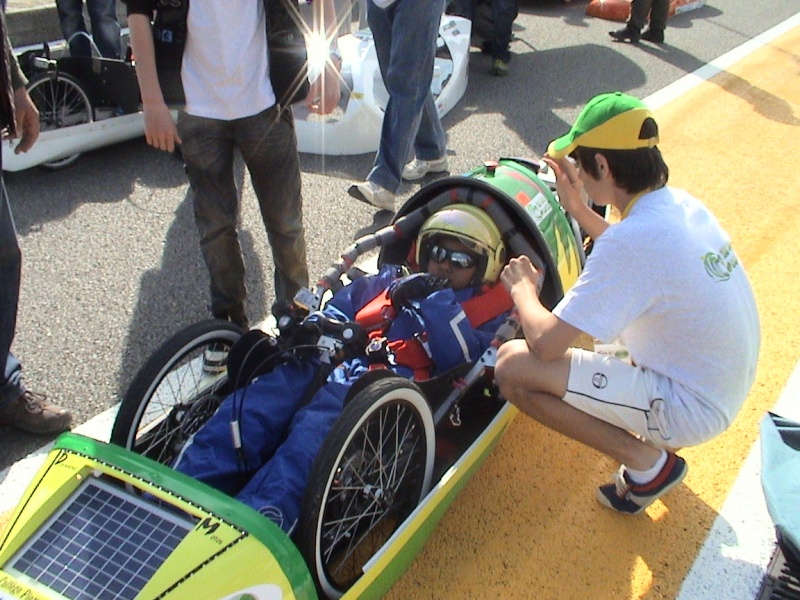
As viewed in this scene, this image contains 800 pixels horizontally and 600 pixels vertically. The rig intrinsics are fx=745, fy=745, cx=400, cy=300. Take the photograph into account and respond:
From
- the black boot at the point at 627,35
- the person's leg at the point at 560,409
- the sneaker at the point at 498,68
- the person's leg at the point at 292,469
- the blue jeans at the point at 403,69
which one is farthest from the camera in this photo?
the black boot at the point at 627,35

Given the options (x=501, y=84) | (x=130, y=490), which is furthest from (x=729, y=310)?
(x=501, y=84)

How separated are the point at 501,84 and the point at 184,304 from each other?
4791 millimetres

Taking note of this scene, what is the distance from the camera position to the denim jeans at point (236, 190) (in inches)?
125

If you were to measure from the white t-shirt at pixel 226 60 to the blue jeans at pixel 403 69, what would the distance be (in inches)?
69.9

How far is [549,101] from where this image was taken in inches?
282

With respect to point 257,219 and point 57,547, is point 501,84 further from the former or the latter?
point 57,547

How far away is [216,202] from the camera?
3.31 meters

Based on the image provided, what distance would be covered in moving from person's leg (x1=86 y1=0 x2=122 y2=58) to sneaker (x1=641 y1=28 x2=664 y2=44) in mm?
6153

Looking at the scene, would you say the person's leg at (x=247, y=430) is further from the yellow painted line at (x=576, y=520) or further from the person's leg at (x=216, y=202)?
the person's leg at (x=216, y=202)

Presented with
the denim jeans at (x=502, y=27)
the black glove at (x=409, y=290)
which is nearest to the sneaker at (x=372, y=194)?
the black glove at (x=409, y=290)

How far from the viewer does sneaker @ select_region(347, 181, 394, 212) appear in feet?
15.7

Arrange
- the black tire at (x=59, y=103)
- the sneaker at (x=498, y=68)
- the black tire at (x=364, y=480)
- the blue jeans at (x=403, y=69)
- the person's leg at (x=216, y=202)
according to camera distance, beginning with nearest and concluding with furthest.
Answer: the black tire at (x=364, y=480)
the person's leg at (x=216, y=202)
the blue jeans at (x=403, y=69)
the black tire at (x=59, y=103)
the sneaker at (x=498, y=68)

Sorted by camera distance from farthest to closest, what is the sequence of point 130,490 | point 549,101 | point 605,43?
point 605,43
point 549,101
point 130,490

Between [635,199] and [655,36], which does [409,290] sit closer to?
[635,199]
